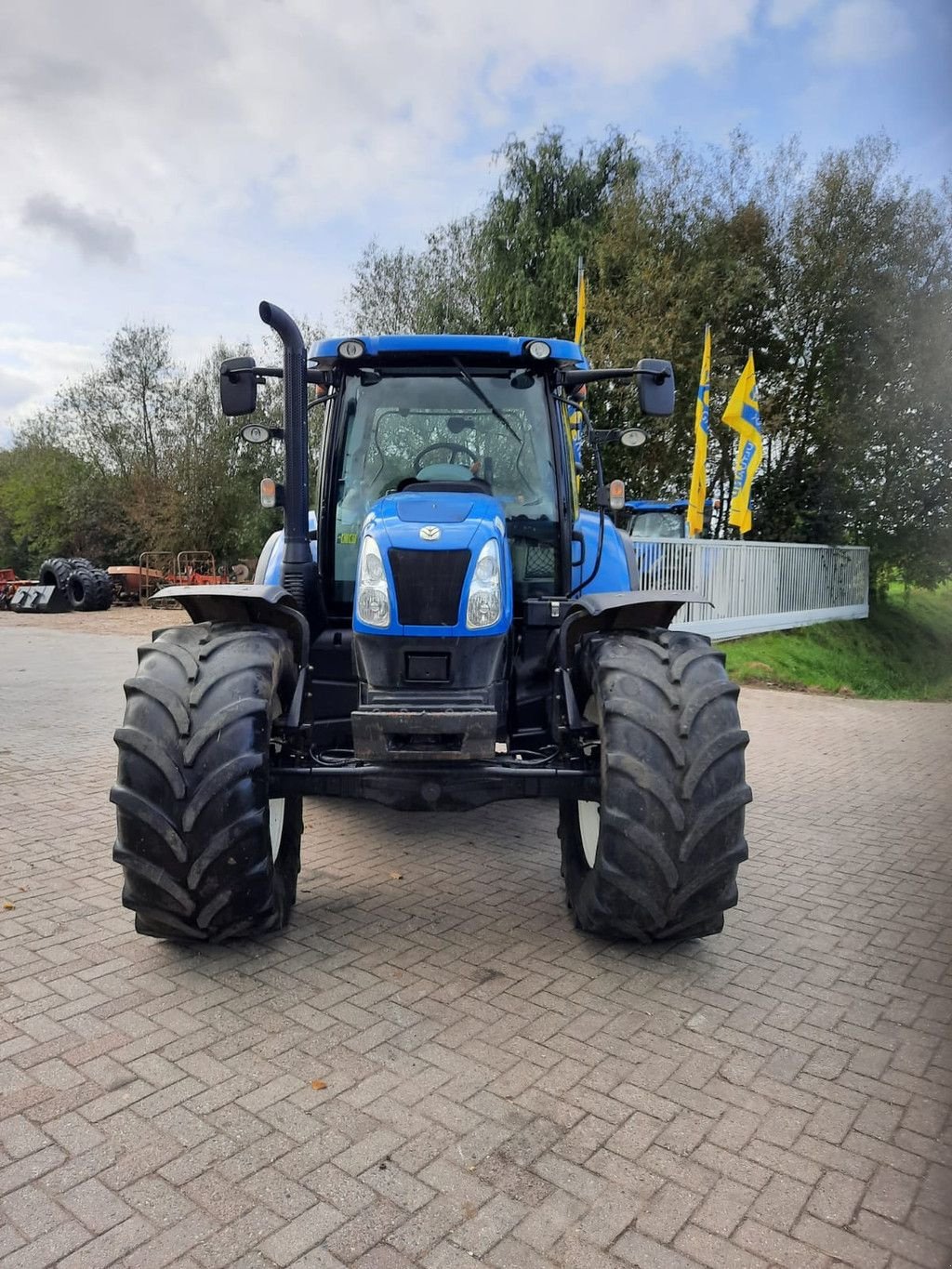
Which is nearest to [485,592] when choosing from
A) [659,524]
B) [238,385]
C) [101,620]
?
[238,385]

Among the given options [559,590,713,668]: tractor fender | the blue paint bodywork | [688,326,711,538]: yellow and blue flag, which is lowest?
[559,590,713,668]: tractor fender

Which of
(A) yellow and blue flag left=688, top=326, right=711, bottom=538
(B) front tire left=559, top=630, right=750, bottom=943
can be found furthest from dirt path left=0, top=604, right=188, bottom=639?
(B) front tire left=559, top=630, right=750, bottom=943

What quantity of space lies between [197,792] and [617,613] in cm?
175

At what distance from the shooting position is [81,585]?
A: 22.3m

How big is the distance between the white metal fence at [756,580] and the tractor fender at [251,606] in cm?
771

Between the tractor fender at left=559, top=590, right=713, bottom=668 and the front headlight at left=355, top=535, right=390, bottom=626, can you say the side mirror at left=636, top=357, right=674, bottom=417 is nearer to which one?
the tractor fender at left=559, top=590, right=713, bottom=668

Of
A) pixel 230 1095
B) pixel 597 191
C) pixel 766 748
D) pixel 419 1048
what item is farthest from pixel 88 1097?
pixel 597 191

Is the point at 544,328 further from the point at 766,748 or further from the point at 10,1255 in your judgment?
the point at 10,1255

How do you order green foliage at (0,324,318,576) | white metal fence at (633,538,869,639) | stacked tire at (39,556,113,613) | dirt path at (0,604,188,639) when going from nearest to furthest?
1. white metal fence at (633,538,869,639)
2. dirt path at (0,604,188,639)
3. stacked tire at (39,556,113,613)
4. green foliage at (0,324,318,576)

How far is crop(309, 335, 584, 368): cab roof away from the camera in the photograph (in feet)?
14.5

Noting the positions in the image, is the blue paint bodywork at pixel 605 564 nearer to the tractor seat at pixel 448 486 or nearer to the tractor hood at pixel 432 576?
the tractor seat at pixel 448 486

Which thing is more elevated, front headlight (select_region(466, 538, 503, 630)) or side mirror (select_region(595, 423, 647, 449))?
side mirror (select_region(595, 423, 647, 449))

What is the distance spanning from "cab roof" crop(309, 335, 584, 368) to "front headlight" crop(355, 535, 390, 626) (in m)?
1.10

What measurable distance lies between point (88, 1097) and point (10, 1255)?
2.02ft
